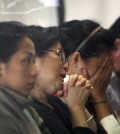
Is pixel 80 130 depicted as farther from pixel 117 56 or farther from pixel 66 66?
pixel 117 56

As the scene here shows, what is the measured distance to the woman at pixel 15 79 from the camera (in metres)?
0.71

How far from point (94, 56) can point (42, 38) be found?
297 millimetres

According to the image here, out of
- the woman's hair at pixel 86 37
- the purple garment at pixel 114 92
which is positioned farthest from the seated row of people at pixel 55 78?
the purple garment at pixel 114 92

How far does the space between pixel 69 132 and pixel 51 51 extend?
9.1 inches

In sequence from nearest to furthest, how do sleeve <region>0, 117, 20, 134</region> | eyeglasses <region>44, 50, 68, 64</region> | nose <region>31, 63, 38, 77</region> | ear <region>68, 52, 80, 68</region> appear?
sleeve <region>0, 117, 20, 134</region> < nose <region>31, 63, 38, 77</region> < eyeglasses <region>44, 50, 68, 64</region> < ear <region>68, 52, 80, 68</region>

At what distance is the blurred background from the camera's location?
89 cm

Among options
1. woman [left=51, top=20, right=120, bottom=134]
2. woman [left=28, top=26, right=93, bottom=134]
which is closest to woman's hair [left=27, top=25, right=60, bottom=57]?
woman [left=28, top=26, right=93, bottom=134]

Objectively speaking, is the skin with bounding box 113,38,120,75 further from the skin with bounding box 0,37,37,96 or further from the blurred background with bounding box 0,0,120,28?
the skin with bounding box 0,37,37,96

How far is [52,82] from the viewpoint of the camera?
3.07 feet

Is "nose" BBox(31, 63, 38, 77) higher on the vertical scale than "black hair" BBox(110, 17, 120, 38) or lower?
higher

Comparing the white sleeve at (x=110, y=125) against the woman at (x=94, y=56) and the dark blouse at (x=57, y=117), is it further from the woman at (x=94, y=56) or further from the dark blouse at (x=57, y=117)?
the dark blouse at (x=57, y=117)

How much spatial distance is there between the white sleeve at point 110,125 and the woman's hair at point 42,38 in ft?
1.10

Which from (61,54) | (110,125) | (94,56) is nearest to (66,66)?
(61,54)

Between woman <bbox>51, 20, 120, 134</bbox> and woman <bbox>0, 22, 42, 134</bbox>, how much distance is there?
0.90 ft
